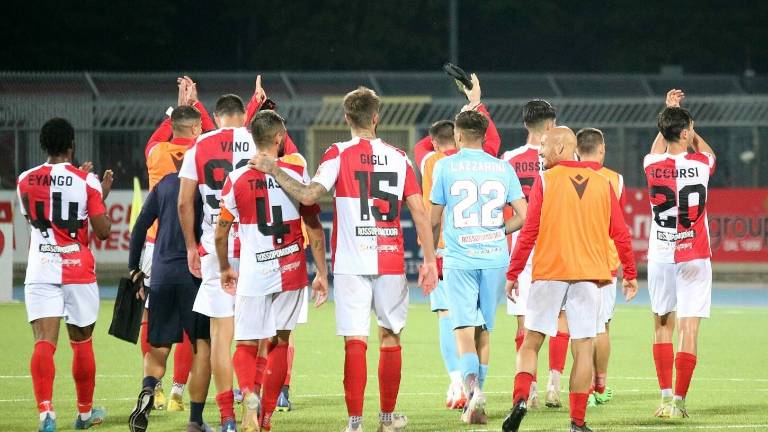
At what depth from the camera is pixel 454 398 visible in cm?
1155

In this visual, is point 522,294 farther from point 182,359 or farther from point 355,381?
point 182,359

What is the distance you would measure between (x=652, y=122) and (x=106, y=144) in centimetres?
1059

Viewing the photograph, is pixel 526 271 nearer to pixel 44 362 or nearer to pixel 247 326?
pixel 247 326

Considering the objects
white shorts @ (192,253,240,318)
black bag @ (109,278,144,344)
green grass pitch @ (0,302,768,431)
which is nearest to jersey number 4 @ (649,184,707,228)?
green grass pitch @ (0,302,768,431)

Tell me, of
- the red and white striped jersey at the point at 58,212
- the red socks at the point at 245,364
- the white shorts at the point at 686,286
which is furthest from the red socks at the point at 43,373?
the white shorts at the point at 686,286

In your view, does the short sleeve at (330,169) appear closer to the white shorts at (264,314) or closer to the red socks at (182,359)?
the white shorts at (264,314)

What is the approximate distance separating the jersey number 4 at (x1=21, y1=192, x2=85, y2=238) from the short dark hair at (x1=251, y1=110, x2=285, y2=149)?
5.62 feet

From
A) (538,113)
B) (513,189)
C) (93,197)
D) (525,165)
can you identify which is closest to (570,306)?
(513,189)

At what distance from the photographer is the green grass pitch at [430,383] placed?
10766 millimetres

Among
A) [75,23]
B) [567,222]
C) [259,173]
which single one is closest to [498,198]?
A: [567,222]

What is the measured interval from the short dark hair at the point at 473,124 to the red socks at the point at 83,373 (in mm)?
3234

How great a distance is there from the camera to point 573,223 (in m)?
9.80

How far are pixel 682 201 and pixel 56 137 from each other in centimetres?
489

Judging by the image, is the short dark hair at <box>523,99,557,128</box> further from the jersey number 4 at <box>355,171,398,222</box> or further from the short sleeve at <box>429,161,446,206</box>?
the jersey number 4 at <box>355,171,398,222</box>
